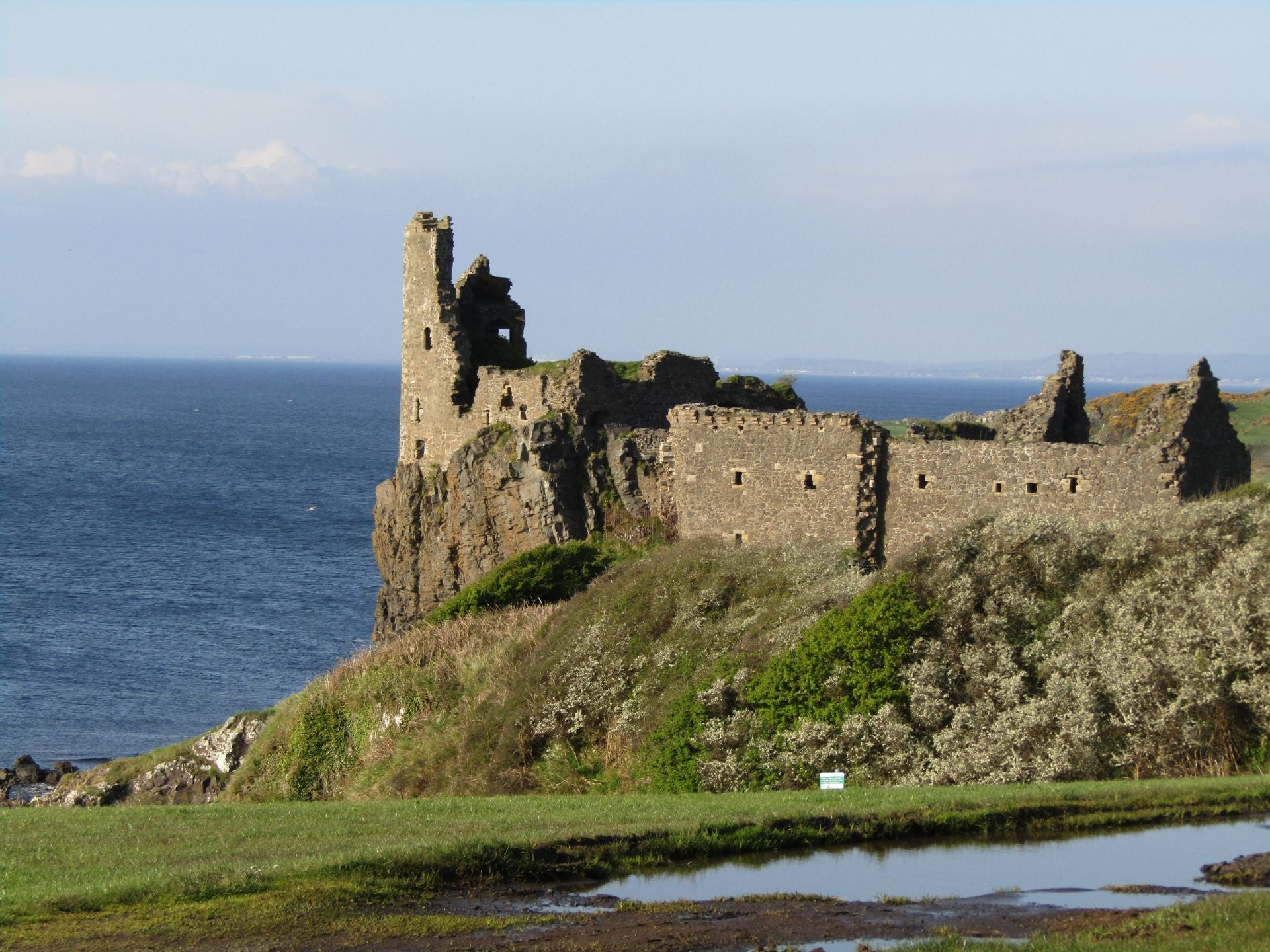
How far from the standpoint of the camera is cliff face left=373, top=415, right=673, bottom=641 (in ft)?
131

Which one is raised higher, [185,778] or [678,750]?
[678,750]

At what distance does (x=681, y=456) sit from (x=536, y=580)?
19.6ft

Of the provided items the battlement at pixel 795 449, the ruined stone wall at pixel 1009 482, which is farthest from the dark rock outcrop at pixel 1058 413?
the ruined stone wall at pixel 1009 482

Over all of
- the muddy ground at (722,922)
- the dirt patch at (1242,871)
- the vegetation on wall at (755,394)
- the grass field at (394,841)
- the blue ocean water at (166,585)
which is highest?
the vegetation on wall at (755,394)

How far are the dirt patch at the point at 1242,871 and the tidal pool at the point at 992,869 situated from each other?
184mm

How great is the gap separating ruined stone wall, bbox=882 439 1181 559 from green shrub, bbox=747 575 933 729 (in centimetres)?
380

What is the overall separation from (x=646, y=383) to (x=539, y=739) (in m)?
15.5

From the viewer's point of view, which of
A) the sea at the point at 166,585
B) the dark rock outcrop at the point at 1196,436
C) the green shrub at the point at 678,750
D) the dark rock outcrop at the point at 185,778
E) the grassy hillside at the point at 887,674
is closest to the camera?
the grassy hillside at the point at 887,674

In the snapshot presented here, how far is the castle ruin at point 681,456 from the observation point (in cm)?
2972

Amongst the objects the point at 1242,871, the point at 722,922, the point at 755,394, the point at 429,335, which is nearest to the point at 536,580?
the point at 755,394

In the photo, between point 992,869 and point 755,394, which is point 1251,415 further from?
point 992,869

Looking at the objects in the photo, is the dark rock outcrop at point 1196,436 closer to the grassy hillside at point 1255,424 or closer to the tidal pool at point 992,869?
the grassy hillside at point 1255,424

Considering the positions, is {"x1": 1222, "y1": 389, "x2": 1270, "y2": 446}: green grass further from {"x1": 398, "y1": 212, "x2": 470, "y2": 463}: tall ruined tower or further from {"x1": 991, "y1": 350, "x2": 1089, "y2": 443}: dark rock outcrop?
{"x1": 398, "y1": 212, "x2": 470, "y2": 463}: tall ruined tower

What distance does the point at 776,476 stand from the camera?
32.3 metres
